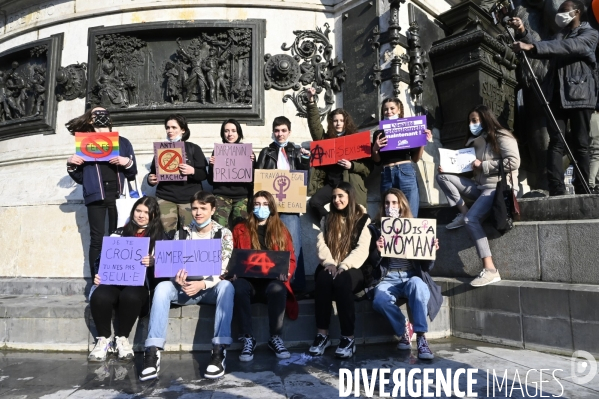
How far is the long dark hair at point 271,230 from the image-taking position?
4715 mm

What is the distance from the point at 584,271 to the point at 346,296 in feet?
7.65

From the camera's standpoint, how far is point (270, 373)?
3775 mm

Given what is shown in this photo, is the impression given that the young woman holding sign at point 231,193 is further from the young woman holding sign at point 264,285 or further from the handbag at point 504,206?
the handbag at point 504,206

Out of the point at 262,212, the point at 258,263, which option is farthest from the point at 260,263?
the point at 262,212

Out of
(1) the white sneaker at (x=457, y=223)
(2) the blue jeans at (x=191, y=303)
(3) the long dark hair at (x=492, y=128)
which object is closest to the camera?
(2) the blue jeans at (x=191, y=303)

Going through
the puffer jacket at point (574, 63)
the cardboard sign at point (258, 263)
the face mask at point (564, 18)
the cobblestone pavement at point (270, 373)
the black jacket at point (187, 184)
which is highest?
the face mask at point (564, 18)

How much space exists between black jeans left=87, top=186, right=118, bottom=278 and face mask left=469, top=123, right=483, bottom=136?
14.6 feet

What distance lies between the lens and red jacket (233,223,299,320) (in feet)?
15.1

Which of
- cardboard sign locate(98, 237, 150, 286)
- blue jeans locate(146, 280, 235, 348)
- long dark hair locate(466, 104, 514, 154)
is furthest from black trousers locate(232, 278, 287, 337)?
long dark hair locate(466, 104, 514, 154)

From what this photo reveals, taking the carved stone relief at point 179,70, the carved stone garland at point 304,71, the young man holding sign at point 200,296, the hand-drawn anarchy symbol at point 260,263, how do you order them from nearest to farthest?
1. the young man holding sign at point 200,296
2. the hand-drawn anarchy symbol at point 260,263
3. the carved stone relief at point 179,70
4. the carved stone garland at point 304,71

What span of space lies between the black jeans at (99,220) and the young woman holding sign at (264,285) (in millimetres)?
1787

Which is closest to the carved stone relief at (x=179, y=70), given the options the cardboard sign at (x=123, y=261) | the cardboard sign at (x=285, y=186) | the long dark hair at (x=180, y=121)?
the long dark hair at (x=180, y=121)

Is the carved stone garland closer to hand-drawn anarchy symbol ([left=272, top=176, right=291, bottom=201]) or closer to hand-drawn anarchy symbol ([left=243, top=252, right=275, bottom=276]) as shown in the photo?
hand-drawn anarchy symbol ([left=272, top=176, right=291, bottom=201])

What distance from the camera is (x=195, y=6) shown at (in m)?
7.76
